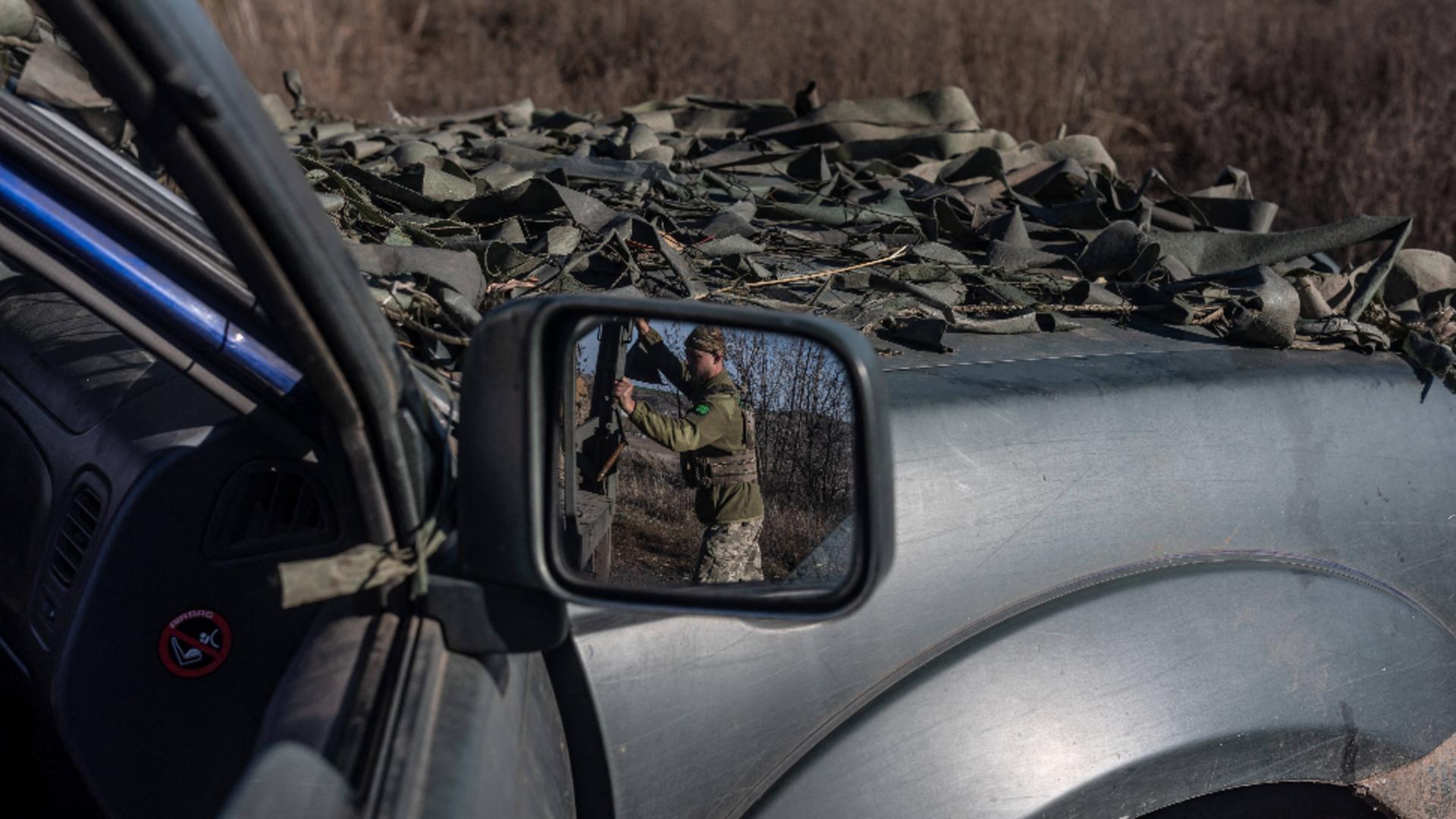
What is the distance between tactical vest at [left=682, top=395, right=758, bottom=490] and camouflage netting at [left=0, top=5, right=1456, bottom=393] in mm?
389

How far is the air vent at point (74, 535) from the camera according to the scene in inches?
56.2

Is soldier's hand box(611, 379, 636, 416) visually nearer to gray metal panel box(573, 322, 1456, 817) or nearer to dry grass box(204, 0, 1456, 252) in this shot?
gray metal panel box(573, 322, 1456, 817)

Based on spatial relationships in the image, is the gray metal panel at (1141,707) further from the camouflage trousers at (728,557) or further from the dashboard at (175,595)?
the dashboard at (175,595)

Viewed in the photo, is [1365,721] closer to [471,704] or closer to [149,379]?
[471,704]

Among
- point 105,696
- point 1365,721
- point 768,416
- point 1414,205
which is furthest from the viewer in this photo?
point 1414,205

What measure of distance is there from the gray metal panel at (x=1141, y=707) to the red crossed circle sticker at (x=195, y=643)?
61cm

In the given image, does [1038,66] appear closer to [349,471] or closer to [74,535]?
[74,535]

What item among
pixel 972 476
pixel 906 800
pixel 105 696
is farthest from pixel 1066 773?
pixel 105 696

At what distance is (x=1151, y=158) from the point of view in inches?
394

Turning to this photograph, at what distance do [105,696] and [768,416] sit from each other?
0.79m

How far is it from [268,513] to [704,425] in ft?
1.57

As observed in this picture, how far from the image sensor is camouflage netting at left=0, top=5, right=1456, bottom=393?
1.88 m

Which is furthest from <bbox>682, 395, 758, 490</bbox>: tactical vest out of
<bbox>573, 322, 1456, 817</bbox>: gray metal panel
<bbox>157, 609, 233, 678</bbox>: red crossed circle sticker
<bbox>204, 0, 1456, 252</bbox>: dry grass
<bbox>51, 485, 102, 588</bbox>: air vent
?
<bbox>204, 0, 1456, 252</bbox>: dry grass

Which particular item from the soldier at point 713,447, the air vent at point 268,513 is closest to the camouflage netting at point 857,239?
the air vent at point 268,513
